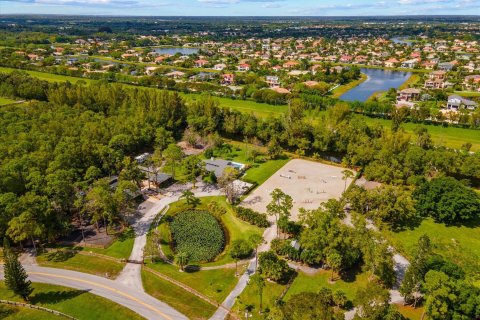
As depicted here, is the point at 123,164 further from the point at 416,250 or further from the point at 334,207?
the point at 416,250

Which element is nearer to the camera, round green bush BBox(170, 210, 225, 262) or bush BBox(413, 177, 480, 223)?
round green bush BBox(170, 210, 225, 262)

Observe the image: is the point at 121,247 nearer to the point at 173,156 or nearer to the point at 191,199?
the point at 191,199

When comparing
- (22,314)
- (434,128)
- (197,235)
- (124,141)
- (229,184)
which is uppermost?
(124,141)

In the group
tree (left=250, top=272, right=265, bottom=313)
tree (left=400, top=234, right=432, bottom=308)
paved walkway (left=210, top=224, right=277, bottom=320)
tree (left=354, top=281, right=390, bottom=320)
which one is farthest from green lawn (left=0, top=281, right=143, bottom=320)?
tree (left=400, top=234, right=432, bottom=308)

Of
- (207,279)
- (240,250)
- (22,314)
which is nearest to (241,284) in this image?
(207,279)

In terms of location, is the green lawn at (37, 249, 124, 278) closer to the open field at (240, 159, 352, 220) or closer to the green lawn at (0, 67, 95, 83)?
the open field at (240, 159, 352, 220)

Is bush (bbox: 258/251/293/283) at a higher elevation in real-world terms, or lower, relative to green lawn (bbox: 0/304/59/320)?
higher
